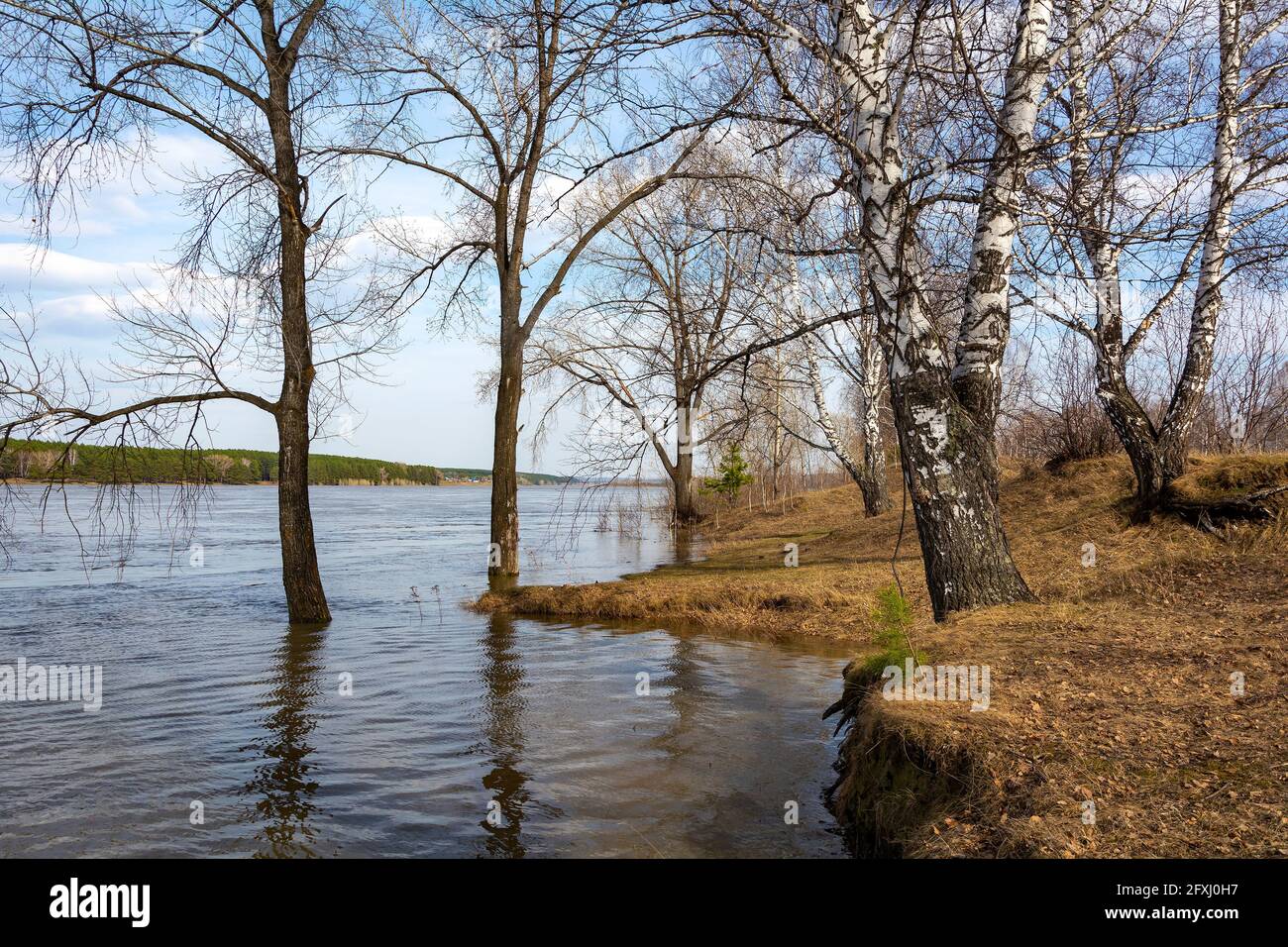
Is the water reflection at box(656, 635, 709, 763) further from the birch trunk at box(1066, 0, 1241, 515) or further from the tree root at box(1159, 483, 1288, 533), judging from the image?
the birch trunk at box(1066, 0, 1241, 515)

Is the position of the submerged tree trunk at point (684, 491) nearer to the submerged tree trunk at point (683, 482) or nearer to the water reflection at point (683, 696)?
the submerged tree trunk at point (683, 482)

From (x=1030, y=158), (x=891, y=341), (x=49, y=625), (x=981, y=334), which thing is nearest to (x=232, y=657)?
(x=49, y=625)

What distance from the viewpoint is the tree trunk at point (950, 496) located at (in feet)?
22.0

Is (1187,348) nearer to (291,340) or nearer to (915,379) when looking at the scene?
(915,379)

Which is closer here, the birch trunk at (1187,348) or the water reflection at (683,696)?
the water reflection at (683,696)

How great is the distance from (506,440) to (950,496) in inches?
432

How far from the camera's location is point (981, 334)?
727cm

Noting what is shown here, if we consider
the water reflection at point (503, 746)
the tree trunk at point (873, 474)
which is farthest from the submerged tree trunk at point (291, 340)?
the tree trunk at point (873, 474)

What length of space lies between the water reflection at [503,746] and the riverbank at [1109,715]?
6.67 ft

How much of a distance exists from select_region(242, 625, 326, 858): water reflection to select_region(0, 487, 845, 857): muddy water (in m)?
0.02

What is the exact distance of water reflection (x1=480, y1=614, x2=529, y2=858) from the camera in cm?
484

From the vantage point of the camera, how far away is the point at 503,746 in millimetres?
6520

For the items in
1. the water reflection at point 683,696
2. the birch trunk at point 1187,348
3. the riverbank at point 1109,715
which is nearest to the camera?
the riverbank at point 1109,715
